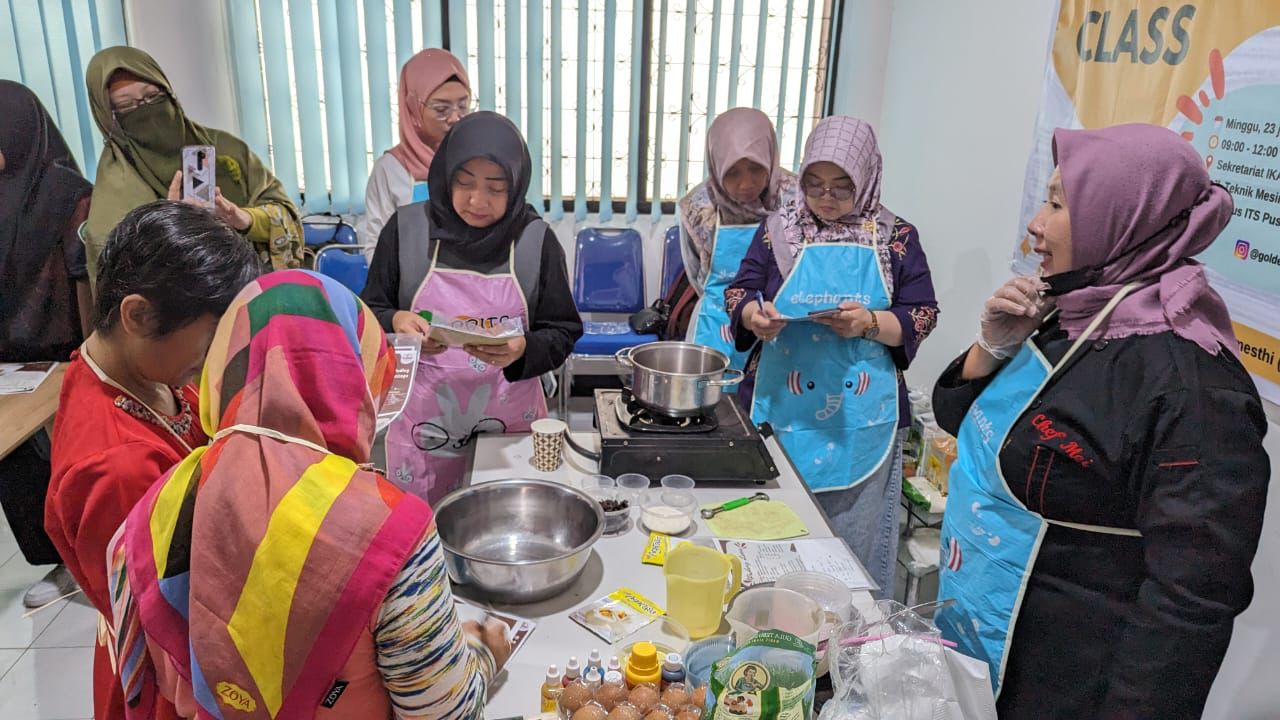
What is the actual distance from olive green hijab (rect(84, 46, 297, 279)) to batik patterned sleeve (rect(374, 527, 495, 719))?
212 cm

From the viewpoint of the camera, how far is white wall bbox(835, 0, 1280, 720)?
2834 mm

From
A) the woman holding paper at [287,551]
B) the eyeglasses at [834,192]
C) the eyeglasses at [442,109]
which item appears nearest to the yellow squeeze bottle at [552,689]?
the woman holding paper at [287,551]

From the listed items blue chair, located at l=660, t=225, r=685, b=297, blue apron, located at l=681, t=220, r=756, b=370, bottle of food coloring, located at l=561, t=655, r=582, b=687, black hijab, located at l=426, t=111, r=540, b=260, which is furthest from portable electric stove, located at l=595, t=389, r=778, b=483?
blue chair, located at l=660, t=225, r=685, b=297

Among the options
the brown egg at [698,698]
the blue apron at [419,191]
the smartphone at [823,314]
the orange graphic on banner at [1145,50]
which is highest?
the orange graphic on banner at [1145,50]

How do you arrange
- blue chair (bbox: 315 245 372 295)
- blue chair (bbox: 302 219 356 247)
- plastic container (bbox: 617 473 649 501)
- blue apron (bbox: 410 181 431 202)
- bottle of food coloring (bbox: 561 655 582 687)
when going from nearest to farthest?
bottle of food coloring (bbox: 561 655 582 687) < plastic container (bbox: 617 473 649 501) < blue apron (bbox: 410 181 431 202) < blue chair (bbox: 315 245 372 295) < blue chair (bbox: 302 219 356 247)

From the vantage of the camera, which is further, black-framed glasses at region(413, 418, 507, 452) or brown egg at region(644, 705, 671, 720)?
black-framed glasses at region(413, 418, 507, 452)

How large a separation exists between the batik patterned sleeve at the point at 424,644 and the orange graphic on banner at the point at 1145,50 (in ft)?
7.02

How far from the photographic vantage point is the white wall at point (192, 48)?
3.67 metres

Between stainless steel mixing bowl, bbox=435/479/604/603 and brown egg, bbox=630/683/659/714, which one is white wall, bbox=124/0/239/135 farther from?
brown egg, bbox=630/683/659/714

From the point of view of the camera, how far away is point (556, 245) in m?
2.24

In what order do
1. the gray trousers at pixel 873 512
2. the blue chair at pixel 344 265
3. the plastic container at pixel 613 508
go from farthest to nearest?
the blue chair at pixel 344 265, the gray trousers at pixel 873 512, the plastic container at pixel 613 508

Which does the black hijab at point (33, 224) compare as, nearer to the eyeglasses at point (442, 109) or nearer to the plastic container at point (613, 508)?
the eyeglasses at point (442, 109)

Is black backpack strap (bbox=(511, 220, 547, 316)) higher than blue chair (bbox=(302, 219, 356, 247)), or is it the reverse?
black backpack strap (bbox=(511, 220, 547, 316))

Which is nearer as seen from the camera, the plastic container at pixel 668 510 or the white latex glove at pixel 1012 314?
the white latex glove at pixel 1012 314
